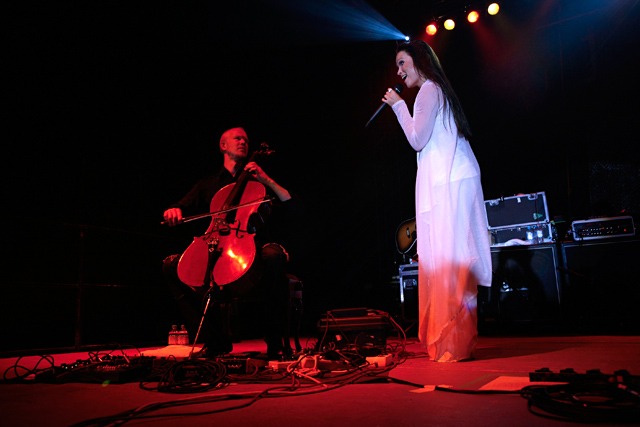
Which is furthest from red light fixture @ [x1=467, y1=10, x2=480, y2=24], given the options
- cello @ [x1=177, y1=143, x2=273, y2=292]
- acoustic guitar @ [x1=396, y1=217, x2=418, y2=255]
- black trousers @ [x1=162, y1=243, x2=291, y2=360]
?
black trousers @ [x1=162, y1=243, x2=291, y2=360]

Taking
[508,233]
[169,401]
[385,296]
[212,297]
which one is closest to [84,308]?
[212,297]

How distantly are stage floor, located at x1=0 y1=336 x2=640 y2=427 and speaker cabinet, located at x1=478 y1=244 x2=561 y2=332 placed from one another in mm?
3026

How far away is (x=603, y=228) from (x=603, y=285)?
23.9 inches

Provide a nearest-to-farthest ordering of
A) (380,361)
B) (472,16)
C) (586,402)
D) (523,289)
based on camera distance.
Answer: (586,402), (380,361), (523,289), (472,16)

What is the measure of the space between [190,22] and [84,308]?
281 cm

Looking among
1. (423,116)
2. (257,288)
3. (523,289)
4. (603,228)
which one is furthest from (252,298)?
(603,228)

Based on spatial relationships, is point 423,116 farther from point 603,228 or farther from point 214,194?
point 603,228

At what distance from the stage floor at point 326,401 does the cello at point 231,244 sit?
59 centimetres

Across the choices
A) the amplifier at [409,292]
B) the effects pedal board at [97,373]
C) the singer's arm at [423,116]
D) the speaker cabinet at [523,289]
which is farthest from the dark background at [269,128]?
the singer's arm at [423,116]

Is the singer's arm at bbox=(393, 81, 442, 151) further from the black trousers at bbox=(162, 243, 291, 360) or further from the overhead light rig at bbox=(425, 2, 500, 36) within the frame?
the overhead light rig at bbox=(425, 2, 500, 36)

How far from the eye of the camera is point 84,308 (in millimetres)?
4094

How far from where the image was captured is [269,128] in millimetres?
5477

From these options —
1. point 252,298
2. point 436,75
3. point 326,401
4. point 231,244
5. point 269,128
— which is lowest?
point 326,401

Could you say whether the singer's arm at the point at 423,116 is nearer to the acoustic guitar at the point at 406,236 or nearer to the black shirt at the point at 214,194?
the black shirt at the point at 214,194
